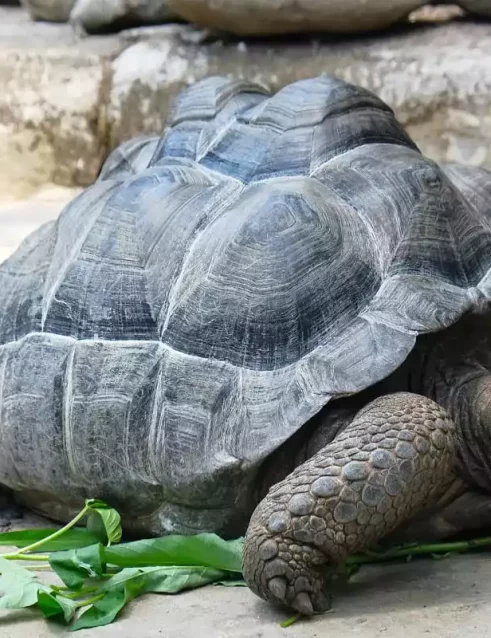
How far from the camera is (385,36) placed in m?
6.29

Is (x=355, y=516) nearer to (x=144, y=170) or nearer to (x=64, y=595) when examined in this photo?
(x=64, y=595)

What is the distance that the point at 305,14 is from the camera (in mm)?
6168

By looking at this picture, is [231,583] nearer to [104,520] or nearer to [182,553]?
[182,553]

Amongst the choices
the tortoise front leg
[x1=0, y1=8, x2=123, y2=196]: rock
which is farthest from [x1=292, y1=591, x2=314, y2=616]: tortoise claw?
[x1=0, y1=8, x2=123, y2=196]: rock

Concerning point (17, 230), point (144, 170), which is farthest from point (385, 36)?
point (144, 170)

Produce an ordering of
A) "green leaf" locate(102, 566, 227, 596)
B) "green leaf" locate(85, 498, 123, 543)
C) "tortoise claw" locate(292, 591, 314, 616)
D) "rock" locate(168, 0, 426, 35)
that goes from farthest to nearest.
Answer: "rock" locate(168, 0, 426, 35), "green leaf" locate(85, 498, 123, 543), "green leaf" locate(102, 566, 227, 596), "tortoise claw" locate(292, 591, 314, 616)

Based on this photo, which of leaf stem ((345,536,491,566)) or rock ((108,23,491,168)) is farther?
rock ((108,23,491,168))

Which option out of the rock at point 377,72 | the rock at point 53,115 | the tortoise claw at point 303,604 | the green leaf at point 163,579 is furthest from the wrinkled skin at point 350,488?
the rock at point 53,115

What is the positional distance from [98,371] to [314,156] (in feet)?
3.21

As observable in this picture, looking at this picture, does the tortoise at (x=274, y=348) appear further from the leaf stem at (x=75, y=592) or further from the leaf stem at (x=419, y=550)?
the leaf stem at (x=75, y=592)

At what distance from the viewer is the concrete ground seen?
2270mm

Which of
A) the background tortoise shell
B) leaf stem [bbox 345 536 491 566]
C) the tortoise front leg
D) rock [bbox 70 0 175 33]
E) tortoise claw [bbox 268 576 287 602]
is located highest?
rock [bbox 70 0 175 33]

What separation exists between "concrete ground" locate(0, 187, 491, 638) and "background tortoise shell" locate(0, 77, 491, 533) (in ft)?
1.30

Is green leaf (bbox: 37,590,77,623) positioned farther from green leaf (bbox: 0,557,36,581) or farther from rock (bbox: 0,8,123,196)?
rock (bbox: 0,8,123,196)
